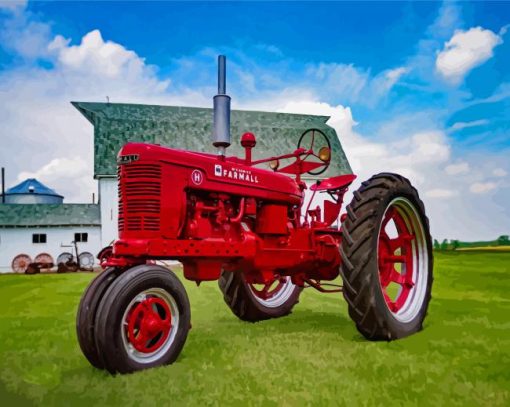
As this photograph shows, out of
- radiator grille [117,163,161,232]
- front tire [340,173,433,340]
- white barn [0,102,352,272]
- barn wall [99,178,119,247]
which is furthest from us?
white barn [0,102,352,272]

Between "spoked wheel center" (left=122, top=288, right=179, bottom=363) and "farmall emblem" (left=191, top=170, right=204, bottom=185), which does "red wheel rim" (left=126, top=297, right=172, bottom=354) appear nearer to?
"spoked wheel center" (left=122, top=288, right=179, bottom=363)

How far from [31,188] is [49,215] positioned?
1010cm

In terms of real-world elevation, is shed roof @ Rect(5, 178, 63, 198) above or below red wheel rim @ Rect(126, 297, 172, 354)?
above

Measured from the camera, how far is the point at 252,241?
185 inches

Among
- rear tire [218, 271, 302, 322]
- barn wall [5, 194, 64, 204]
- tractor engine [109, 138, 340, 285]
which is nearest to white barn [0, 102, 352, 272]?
barn wall [5, 194, 64, 204]

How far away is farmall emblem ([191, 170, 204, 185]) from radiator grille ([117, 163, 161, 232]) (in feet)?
1.03

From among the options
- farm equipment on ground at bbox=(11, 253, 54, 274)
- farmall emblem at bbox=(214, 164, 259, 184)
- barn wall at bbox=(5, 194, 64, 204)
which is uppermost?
barn wall at bbox=(5, 194, 64, 204)

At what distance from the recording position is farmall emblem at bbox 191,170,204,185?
13.9ft

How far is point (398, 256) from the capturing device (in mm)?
5336

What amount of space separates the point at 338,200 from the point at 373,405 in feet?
10.9

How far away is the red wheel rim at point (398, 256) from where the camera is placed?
527cm

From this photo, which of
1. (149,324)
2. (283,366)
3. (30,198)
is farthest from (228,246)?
(30,198)

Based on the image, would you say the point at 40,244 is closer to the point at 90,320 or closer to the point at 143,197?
the point at 143,197

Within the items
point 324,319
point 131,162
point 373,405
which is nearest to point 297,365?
point 373,405
